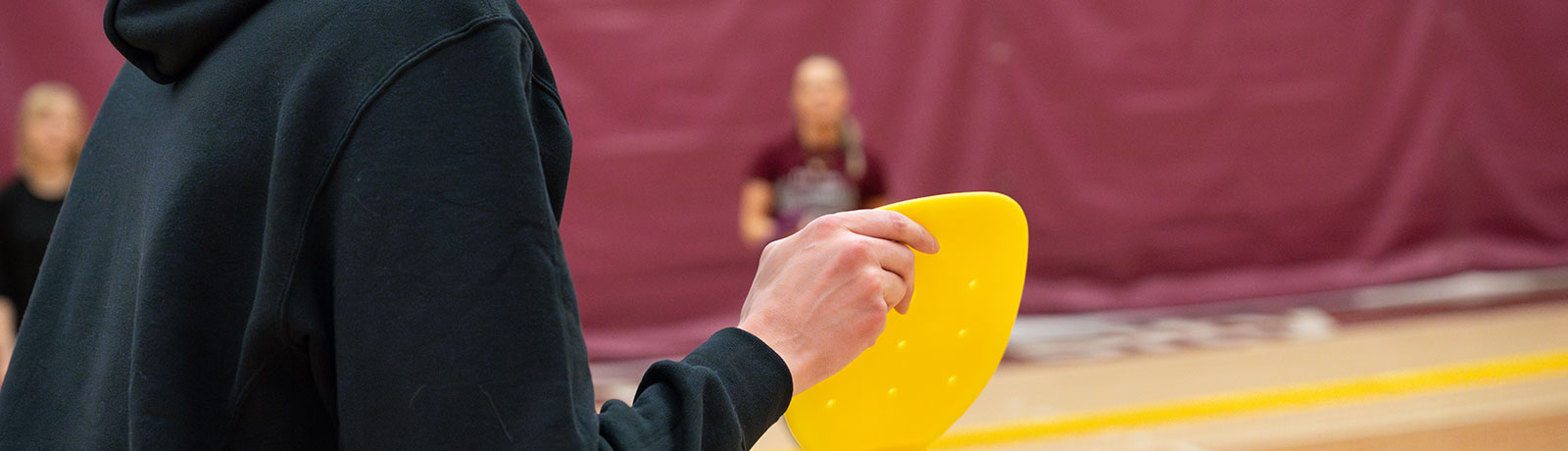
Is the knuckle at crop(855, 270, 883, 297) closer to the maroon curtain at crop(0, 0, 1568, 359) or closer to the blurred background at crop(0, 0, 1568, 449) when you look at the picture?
the blurred background at crop(0, 0, 1568, 449)

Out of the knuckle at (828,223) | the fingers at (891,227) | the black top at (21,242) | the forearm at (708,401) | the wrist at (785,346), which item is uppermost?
the fingers at (891,227)

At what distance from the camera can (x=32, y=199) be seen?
366cm

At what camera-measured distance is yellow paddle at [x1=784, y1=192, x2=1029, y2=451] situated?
83cm

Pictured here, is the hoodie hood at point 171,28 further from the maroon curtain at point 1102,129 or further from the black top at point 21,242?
the maroon curtain at point 1102,129

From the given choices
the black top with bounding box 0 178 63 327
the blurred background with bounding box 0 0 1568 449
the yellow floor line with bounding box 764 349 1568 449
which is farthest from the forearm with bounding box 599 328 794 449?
the blurred background with bounding box 0 0 1568 449

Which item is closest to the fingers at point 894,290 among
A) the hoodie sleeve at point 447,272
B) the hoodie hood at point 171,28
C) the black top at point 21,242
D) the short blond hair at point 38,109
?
the hoodie sleeve at point 447,272

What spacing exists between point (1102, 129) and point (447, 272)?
5793mm

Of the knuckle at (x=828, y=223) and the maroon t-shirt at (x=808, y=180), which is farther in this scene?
the maroon t-shirt at (x=808, y=180)

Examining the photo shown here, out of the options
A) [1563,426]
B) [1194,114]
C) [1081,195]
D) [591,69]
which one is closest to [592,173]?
[591,69]

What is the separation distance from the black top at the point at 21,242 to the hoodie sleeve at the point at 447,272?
355 centimetres

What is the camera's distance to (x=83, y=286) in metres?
0.81

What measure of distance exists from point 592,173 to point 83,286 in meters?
4.79

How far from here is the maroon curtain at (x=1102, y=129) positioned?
5598 millimetres

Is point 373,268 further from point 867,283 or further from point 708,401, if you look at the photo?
point 867,283
